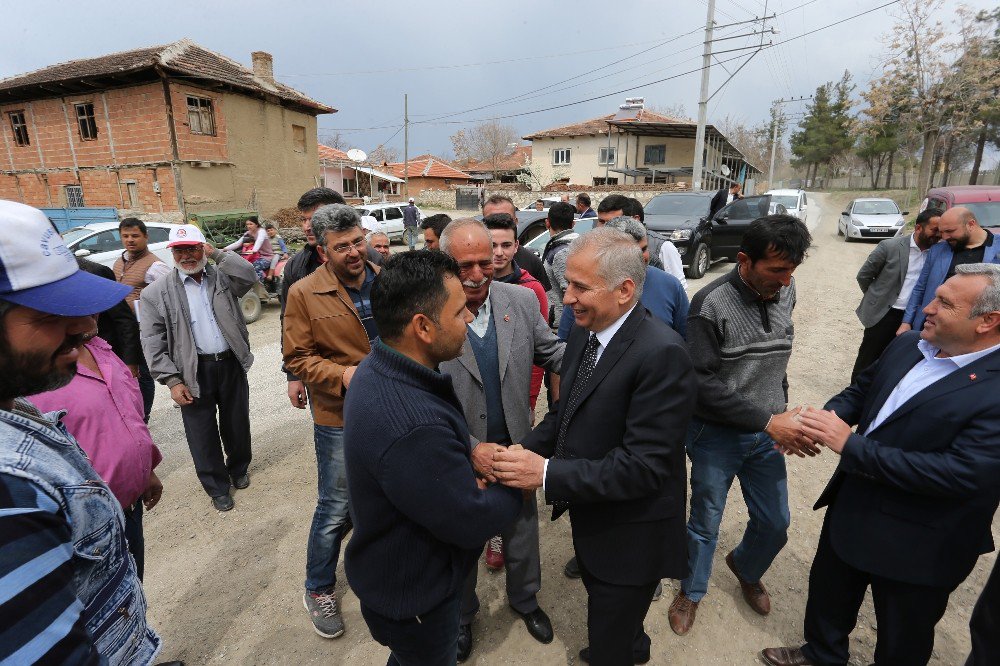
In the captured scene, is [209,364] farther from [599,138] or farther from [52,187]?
[599,138]

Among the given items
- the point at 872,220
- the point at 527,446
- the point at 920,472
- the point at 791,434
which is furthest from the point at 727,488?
the point at 872,220

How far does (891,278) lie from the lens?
4.67 meters

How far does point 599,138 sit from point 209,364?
1369 inches

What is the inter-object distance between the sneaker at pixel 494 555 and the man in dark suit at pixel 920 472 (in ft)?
5.87

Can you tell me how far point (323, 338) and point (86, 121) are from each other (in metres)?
23.7

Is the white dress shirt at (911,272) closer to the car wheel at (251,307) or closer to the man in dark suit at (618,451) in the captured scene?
the man in dark suit at (618,451)

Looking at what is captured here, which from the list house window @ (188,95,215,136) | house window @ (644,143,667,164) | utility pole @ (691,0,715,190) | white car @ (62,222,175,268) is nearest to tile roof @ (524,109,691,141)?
house window @ (644,143,667,164)

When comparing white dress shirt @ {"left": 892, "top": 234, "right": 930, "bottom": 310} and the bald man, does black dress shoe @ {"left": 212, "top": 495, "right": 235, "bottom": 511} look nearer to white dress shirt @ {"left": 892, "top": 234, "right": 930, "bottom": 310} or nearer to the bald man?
the bald man

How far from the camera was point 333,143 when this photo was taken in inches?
2419

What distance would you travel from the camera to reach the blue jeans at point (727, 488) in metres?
2.54

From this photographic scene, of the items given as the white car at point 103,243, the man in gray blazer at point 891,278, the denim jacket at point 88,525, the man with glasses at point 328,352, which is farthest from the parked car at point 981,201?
the white car at point 103,243

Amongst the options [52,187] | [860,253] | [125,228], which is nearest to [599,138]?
[860,253]

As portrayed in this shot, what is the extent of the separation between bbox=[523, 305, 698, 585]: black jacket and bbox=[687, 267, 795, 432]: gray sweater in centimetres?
58

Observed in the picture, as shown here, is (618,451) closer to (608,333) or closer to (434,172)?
(608,333)
